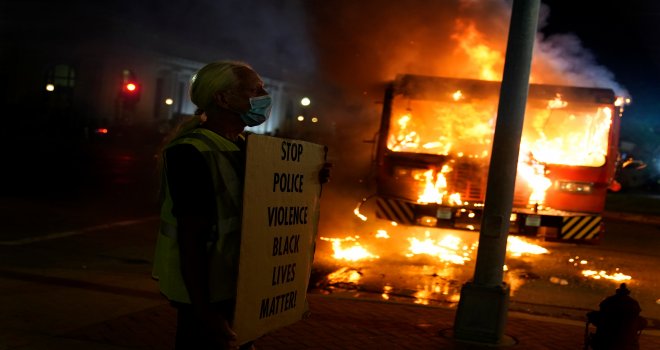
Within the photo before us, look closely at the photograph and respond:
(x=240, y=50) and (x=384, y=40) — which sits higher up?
(x=240, y=50)

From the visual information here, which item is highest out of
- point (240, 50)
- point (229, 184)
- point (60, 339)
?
point (240, 50)

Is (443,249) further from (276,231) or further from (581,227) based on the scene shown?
(276,231)

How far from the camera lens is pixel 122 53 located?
52.6 m

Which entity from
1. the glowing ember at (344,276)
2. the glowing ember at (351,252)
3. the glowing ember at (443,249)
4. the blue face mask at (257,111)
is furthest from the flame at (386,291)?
the blue face mask at (257,111)

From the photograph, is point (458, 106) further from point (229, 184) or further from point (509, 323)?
point (229, 184)

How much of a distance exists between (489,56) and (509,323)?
8637 mm

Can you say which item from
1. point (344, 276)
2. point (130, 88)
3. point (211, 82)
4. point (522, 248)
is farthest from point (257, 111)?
point (130, 88)

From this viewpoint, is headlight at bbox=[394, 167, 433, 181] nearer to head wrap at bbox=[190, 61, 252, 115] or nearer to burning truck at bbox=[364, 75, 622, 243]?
burning truck at bbox=[364, 75, 622, 243]

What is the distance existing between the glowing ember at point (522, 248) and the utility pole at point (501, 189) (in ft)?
20.1

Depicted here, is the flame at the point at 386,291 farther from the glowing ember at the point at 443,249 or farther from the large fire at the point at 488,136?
the large fire at the point at 488,136

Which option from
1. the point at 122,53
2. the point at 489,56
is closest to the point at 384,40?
the point at 489,56

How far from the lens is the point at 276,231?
3.04 metres

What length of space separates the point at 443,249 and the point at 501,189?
622 centimetres

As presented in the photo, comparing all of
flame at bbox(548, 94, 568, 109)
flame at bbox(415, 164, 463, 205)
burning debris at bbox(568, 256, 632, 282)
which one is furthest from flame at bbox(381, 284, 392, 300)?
flame at bbox(548, 94, 568, 109)
